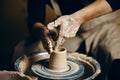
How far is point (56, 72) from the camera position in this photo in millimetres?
1782

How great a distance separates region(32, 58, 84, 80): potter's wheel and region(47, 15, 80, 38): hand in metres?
0.19

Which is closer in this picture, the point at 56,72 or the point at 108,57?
the point at 56,72

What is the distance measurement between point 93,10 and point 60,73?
1.64 ft

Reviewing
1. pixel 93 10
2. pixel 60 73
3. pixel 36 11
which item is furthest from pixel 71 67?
pixel 36 11

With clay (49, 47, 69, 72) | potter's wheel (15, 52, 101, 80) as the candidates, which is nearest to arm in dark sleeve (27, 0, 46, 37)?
potter's wheel (15, 52, 101, 80)

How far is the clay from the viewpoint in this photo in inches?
69.0

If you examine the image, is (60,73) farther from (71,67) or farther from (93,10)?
(93,10)

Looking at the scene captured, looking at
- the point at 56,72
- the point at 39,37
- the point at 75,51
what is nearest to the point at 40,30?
the point at 39,37

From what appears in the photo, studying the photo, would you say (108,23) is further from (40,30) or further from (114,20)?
A: (40,30)

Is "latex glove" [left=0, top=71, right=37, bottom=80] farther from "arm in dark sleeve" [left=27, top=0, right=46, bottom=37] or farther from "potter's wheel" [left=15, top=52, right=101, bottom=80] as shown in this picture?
"arm in dark sleeve" [left=27, top=0, right=46, bottom=37]

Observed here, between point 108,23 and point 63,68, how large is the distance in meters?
0.66

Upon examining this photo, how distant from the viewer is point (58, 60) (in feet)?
5.82

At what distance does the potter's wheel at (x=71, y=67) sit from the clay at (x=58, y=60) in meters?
0.03

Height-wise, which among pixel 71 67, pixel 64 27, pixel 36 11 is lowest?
pixel 71 67
